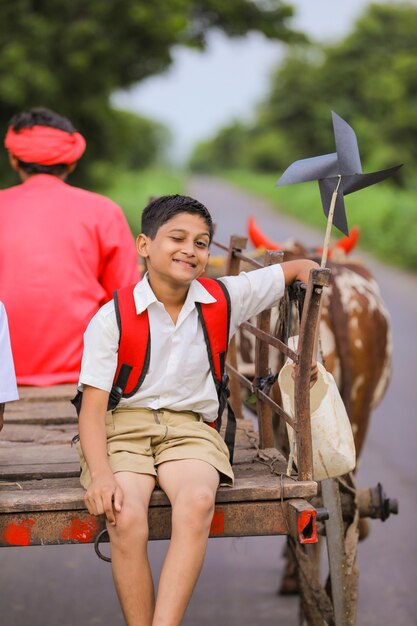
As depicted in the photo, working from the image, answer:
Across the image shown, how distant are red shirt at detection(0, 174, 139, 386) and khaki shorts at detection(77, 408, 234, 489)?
140 centimetres

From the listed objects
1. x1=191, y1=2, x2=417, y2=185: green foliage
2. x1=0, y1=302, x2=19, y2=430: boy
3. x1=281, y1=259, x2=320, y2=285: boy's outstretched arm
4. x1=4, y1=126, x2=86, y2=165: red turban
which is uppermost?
x1=191, y1=2, x2=417, y2=185: green foliage

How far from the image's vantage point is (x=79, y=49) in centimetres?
1675

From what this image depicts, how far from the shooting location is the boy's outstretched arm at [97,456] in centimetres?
292

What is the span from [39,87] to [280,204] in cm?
2655

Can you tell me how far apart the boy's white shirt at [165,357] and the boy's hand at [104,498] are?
323 millimetres

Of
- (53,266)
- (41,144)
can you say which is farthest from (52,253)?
(41,144)

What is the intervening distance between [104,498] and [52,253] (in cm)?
188

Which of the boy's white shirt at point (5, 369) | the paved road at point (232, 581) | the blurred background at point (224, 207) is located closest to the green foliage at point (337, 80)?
the blurred background at point (224, 207)

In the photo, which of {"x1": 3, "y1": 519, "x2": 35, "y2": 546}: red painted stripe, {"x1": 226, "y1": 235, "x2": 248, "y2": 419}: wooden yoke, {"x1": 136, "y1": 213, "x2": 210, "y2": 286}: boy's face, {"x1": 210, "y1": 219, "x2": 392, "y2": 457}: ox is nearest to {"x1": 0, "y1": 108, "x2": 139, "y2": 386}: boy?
{"x1": 226, "y1": 235, "x2": 248, "y2": 419}: wooden yoke

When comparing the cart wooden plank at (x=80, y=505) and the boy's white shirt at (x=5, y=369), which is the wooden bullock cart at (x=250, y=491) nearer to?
the cart wooden plank at (x=80, y=505)

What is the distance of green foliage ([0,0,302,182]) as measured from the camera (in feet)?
52.3

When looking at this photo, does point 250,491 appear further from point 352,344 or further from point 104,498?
point 352,344

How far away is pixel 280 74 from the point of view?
58.5m

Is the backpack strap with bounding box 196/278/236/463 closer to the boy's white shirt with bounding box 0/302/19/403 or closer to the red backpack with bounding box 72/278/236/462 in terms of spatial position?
the red backpack with bounding box 72/278/236/462
